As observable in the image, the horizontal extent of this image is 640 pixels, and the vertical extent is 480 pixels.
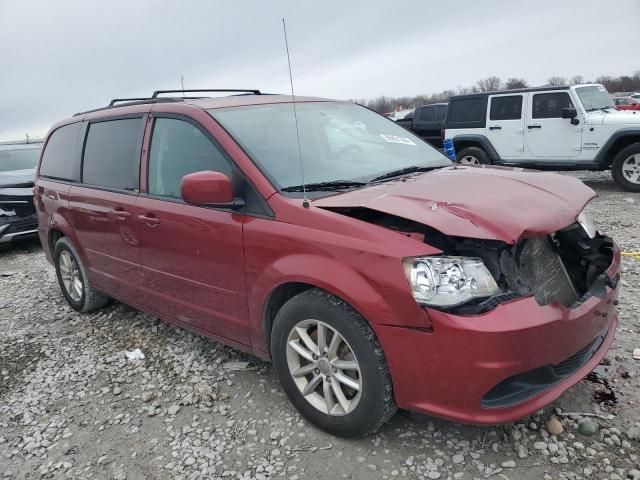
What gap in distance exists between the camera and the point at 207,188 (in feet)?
9.37

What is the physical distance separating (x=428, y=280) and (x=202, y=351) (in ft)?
7.23

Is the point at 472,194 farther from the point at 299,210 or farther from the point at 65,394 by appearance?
the point at 65,394

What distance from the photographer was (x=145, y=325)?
4547mm

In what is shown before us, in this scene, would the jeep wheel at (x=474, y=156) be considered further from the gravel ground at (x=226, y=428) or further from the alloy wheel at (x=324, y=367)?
the alloy wheel at (x=324, y=367)

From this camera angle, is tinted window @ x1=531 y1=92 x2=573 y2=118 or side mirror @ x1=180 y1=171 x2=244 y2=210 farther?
tinted window @ x1=531 y1=92 x2=573 y2=118

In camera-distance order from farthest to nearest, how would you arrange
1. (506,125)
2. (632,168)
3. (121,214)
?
(506,125)
(632,168)
(121,214)

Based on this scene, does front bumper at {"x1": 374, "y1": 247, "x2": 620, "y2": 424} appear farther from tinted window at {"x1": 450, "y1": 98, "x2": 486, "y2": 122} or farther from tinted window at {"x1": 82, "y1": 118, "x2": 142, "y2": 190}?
tinted window at {"x1": 450, "y1": 98, "x2": 486, "y2": 122}

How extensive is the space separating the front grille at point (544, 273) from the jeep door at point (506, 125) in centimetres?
870

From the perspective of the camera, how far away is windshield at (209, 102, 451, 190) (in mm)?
3113

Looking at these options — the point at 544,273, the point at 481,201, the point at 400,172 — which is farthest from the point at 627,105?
the point at 481,201

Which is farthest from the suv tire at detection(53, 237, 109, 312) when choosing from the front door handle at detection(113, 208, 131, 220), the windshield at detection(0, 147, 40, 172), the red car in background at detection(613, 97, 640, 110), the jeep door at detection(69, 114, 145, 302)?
the red car in background at detection(613, 97, 640, 110)

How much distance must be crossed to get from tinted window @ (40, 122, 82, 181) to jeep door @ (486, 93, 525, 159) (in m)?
8.61

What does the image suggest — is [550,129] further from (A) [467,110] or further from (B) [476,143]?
(A) [467,110]

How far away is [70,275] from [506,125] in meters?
8.93
